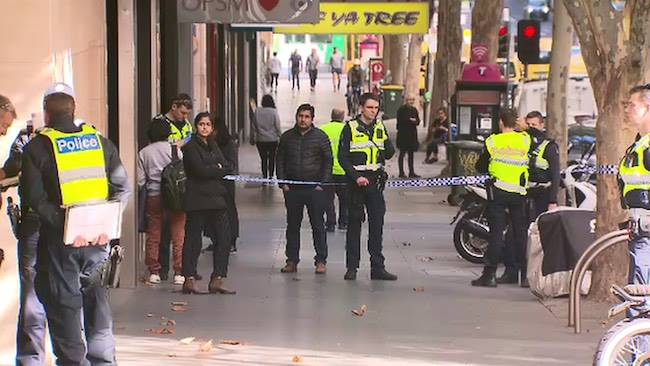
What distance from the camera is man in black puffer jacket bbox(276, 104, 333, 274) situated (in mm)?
14344

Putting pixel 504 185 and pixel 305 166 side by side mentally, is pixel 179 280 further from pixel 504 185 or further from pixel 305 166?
pixel 504 185

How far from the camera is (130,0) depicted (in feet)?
42.9

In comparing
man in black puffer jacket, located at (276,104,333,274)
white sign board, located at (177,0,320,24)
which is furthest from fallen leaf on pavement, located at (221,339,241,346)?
white sign board, located at (177,0,320,24)

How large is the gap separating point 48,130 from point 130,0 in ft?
17.5

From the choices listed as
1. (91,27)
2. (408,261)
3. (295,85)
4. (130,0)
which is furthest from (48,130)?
(295,85)

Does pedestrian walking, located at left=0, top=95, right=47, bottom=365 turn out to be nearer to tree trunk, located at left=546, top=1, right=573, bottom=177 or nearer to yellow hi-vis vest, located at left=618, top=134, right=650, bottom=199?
yellow hi-vis vest, located at left=618, top=134, right=650, bottom=199

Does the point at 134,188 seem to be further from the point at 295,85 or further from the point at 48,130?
the point at 295,85

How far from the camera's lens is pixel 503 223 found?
45.9 ft

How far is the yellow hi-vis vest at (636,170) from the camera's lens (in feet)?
29.9

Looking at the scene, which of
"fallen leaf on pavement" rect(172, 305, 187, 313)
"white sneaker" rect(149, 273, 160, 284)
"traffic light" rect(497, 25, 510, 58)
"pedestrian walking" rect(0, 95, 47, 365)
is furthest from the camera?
"traffic light" rect(497, 25, 510, 58)

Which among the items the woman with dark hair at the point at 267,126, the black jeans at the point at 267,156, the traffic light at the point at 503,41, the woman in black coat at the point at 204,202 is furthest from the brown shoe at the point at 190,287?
the traffic light at the point at 503,41

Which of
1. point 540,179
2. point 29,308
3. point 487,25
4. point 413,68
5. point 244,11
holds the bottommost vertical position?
point 413,68

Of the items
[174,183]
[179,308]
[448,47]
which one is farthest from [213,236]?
[448,47]

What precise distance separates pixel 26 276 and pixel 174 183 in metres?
5.07
